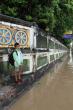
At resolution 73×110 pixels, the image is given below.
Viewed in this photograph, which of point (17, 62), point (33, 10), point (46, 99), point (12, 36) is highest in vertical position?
point (33, 10)

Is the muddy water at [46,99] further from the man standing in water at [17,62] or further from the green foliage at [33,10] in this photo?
the green foliage at [33,10]

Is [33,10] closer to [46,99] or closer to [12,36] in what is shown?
[12,36]

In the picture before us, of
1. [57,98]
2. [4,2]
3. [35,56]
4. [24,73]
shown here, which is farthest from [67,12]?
[57,98]

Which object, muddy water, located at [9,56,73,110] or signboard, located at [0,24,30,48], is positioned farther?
signboard, located at [0,24,30,48]

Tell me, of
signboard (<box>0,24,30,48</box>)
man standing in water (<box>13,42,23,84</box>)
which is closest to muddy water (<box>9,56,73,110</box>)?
man standing in water (<box>13,42,23,84</box>)

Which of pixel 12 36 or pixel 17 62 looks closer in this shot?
pixel 17 62

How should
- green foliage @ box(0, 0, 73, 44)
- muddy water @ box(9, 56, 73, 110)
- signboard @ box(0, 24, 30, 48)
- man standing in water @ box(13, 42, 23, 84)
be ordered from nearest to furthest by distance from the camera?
muddy water @ box(9, 56, 73, 110) → man standing in water @ box(13, 42, 23, 84) → signboard @ box(0, 24, 30, 48) → green foliage @ box(0, 0, 73, 44)

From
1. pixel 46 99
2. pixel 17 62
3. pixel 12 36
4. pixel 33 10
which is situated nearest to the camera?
pixel 46 99

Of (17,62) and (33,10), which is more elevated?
(33,10)

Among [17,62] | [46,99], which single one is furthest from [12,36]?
[46,99]

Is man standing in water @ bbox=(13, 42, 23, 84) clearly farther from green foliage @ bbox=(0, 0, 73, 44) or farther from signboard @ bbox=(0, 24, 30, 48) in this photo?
green foliage @ bbox=(0, 0, 73, 44)

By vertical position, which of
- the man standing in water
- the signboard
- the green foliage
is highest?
the green foliage

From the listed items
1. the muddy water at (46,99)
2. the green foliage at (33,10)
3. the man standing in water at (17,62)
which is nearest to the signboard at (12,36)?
the man standing in water at (17,62)

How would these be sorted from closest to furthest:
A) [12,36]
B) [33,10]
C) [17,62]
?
[17,62], [12,36], [33,10]
